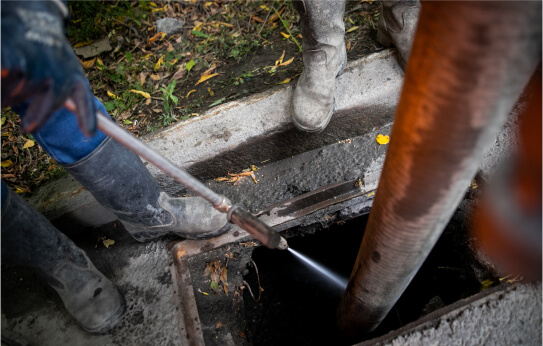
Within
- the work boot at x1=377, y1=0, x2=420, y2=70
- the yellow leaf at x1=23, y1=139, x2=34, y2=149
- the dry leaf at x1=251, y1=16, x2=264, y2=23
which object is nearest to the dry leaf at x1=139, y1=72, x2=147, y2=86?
Answer: the yellow leaf at x1=23, y1=139, x2=34, y2=149

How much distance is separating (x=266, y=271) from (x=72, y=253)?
1170 millimetres

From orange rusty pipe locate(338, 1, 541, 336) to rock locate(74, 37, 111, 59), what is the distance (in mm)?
2898

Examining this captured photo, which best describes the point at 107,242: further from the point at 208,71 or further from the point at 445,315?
the point at 445,315

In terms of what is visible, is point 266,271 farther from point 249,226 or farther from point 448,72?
point 448,72

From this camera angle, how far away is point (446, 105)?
2.34 ft

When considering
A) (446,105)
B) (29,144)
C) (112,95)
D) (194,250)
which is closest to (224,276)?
(194,250)

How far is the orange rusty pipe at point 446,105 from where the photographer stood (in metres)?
0.61

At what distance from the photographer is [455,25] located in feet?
2.08

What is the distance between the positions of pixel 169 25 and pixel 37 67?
8.04 feet

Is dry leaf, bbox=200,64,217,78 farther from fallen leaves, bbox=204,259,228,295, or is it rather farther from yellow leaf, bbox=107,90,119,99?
fallen leaves, bbox=204,259,228,295

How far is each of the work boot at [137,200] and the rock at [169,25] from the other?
1.81 m

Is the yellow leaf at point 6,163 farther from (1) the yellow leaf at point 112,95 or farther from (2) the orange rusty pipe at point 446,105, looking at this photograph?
(2) the orange rusty pipe at point 446,105

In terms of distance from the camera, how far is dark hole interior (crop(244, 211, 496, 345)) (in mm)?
1906

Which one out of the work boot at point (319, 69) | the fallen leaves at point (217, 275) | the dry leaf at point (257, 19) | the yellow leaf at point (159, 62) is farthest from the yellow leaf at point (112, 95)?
the fallen leaves at point (217, 275)
